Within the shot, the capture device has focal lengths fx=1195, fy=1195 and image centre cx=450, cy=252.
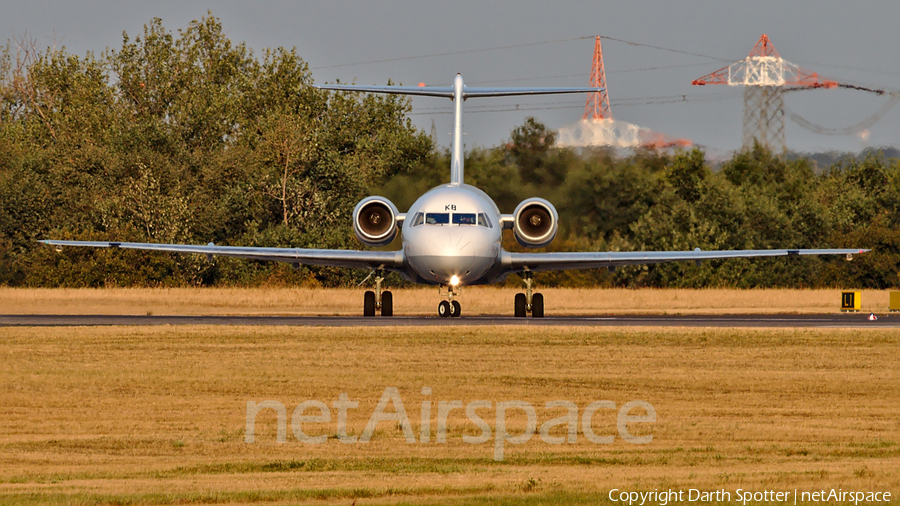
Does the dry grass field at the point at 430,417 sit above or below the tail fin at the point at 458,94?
below

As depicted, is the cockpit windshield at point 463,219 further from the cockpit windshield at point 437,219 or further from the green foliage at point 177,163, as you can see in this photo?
the green foliage at point 177,163

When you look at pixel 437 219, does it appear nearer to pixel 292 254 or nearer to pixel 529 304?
pixel 529 304

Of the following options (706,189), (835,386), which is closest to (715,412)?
(835,386)

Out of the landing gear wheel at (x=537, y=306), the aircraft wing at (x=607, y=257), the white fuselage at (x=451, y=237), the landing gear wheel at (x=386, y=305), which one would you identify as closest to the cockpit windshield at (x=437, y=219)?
the white fuselage at (x=451, y=237)

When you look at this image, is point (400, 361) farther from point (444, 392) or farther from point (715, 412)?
point (715, 412)

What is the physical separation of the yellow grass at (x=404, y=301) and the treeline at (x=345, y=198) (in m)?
3.32

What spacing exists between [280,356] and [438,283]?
13.1m

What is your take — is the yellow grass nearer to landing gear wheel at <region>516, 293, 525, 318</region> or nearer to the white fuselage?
landing gear wheel at <region>516, 293, 525, 318</region>

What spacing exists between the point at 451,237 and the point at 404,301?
1194cm

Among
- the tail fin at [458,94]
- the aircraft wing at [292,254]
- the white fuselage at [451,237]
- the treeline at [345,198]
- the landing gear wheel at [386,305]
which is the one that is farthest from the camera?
the treeline at [345,198]

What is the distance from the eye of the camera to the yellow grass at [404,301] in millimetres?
37406

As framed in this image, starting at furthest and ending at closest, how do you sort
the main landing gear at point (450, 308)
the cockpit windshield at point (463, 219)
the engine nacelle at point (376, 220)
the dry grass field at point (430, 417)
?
1. the engine nacelle at point (376, 220)
2. the main landing gear at point (450, 308)
3. the cockpit windshield at point (463, 219)
4. the dry grass field at point (430, 417)

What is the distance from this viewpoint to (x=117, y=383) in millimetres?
15727

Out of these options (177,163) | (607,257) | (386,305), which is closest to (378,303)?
(386,305)
